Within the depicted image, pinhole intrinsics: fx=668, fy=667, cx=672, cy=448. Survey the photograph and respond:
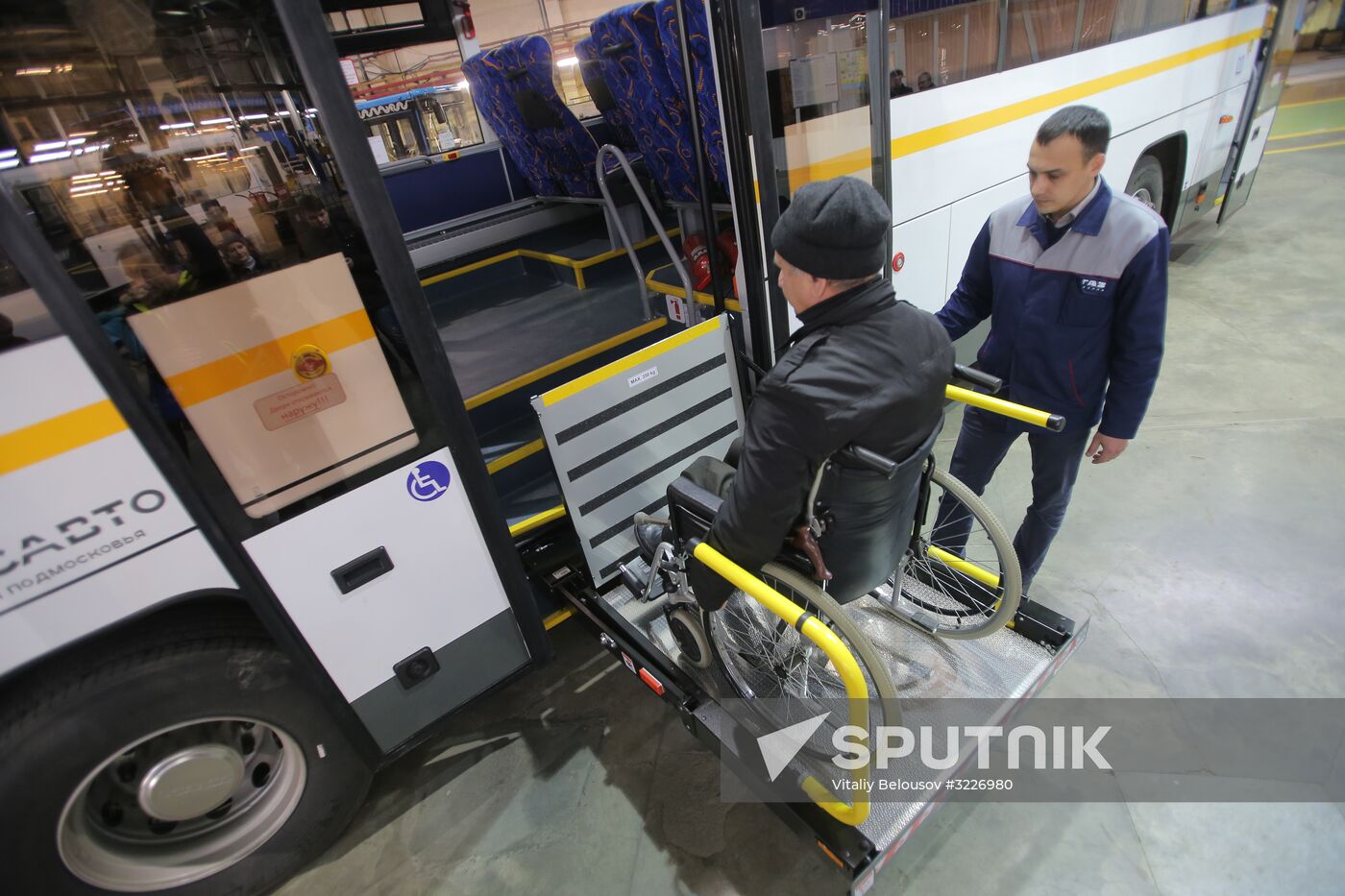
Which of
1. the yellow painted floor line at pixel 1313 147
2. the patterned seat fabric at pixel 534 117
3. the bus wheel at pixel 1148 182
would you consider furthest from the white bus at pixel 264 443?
the yellow painted floor line at pixel 1313 147

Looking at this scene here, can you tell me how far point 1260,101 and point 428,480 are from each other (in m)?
6.56

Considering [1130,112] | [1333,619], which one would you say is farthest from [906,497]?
[1130,112]

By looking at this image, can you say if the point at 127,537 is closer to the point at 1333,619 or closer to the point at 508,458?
the point at 508,458

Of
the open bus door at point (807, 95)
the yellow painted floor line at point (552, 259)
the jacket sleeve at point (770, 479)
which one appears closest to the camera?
the jacket sleeve at point (770, 479)

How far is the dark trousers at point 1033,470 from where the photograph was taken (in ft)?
6.79

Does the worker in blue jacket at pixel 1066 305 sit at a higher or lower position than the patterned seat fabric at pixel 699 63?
lower

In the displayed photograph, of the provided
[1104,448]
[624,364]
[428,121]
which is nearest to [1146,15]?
[1104,448]

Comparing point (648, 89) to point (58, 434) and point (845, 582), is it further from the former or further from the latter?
point (58, 434)

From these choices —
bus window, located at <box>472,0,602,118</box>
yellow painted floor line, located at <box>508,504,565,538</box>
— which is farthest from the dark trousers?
bus window, located at <box>472,0,602,118</box>

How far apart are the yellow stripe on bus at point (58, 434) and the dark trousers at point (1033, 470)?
7.42ft

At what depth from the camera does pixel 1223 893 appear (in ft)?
5.47

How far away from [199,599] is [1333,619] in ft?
11.4

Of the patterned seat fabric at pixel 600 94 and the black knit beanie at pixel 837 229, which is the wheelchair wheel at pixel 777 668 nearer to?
the black knit beanie at pixel 837 229

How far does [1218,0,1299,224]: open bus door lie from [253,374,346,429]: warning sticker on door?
6345mm
